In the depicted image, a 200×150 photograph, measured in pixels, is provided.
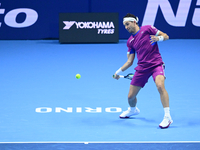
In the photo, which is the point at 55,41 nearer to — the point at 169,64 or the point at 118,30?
the point at 118,30

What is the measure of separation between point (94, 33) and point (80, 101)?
771 centimetres

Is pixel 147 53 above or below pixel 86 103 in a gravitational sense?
above

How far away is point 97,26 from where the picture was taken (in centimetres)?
1512

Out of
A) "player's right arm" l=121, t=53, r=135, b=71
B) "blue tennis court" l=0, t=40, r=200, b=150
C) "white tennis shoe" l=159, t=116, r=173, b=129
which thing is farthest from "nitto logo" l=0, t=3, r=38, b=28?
"white tennis shoe" l=159, t=116, r=173, b=129

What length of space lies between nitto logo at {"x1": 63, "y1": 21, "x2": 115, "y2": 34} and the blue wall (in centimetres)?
94

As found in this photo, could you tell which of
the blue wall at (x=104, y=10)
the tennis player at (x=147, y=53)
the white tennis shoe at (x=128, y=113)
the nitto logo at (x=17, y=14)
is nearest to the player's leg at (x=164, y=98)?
the tennis player at (x=147, y=53)

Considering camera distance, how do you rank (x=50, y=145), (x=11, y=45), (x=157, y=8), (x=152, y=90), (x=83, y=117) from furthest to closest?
1. (x=157, y=8)
2. (x=11, y=45)
3. (x=152, y=90)
4. (x=83, y=117)
5. (x=50, y=145)

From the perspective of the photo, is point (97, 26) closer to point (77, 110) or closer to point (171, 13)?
point (171, 13)

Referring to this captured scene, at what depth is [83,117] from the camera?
680cm

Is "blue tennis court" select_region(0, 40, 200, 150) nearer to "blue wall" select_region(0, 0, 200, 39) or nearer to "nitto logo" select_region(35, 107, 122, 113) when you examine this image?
"nitto logo" select_region(35, 107, 122, 113)

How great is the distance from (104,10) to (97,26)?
3.68 feet

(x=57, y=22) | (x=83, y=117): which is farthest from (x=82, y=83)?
(x=57, y=22)

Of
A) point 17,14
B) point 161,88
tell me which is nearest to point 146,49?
point 161,88

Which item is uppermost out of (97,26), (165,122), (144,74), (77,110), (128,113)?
(97,26)
